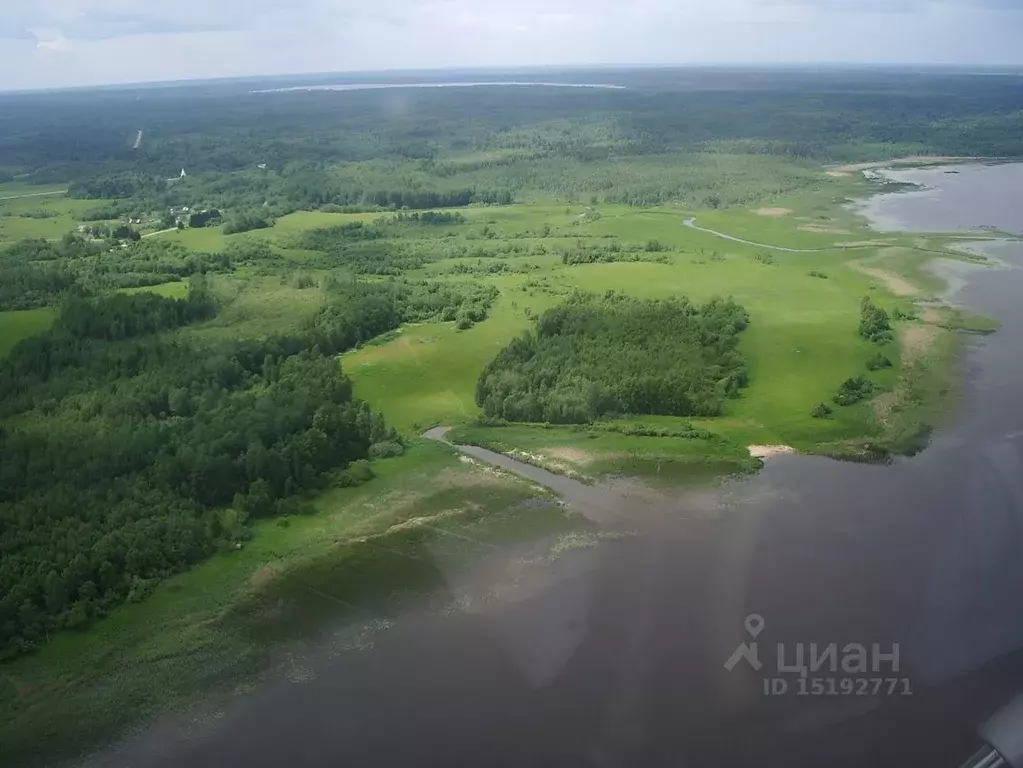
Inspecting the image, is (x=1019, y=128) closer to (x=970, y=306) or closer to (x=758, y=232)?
(x=758, y=232)

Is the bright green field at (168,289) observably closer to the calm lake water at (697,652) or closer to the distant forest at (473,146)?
the distant forest at (473,146)

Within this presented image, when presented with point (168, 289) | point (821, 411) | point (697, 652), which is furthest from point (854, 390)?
point (168, 289)

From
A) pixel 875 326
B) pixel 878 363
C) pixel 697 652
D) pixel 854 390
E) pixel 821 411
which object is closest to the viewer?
pixel 697 652

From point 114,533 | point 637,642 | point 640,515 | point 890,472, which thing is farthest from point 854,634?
point 114,533

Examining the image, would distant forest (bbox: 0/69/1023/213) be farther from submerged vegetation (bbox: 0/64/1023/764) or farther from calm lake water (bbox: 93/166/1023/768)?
calm lake water (bbox: 93/166/1023/768)

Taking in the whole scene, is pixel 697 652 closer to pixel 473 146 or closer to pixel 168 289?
pixel 168 289

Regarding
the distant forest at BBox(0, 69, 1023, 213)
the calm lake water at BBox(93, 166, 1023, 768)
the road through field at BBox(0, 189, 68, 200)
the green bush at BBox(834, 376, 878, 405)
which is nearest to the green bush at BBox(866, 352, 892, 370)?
the green bush at BBox(834, 376, 878, 405)
